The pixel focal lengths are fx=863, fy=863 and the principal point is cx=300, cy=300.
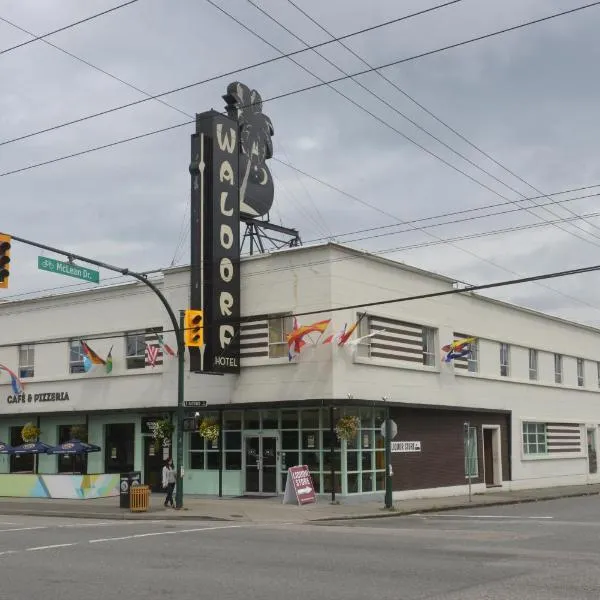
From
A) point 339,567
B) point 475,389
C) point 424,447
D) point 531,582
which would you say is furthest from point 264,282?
point 531,582

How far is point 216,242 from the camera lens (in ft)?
95.0

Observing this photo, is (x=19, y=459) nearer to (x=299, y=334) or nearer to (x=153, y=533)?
(x=299, y=334)

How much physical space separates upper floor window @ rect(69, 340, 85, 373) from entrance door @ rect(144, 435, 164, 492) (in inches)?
176

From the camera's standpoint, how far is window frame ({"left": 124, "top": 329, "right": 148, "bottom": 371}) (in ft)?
108

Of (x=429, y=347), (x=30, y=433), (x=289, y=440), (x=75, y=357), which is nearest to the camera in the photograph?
(x=289, y=440)

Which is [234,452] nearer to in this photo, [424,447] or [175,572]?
[424,447]

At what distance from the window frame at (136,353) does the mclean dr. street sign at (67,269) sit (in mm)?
10828

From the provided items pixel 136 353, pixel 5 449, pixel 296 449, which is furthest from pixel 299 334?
pixel 5 449

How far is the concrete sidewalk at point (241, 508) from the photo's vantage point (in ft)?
78.0

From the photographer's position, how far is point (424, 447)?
105 feet

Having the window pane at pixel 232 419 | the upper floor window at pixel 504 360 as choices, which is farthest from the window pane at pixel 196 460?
the upper floor window at pixel 504 360

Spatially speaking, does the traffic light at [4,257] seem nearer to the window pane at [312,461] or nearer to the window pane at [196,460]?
the window pane at [312,461]

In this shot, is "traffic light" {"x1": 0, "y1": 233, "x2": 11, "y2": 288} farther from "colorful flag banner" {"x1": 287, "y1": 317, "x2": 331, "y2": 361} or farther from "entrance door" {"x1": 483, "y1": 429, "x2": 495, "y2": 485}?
"entrance door" {"x1": 483, "y1": 429, "x2": 495, "y2": 485}

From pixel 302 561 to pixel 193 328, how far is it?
1293cm
